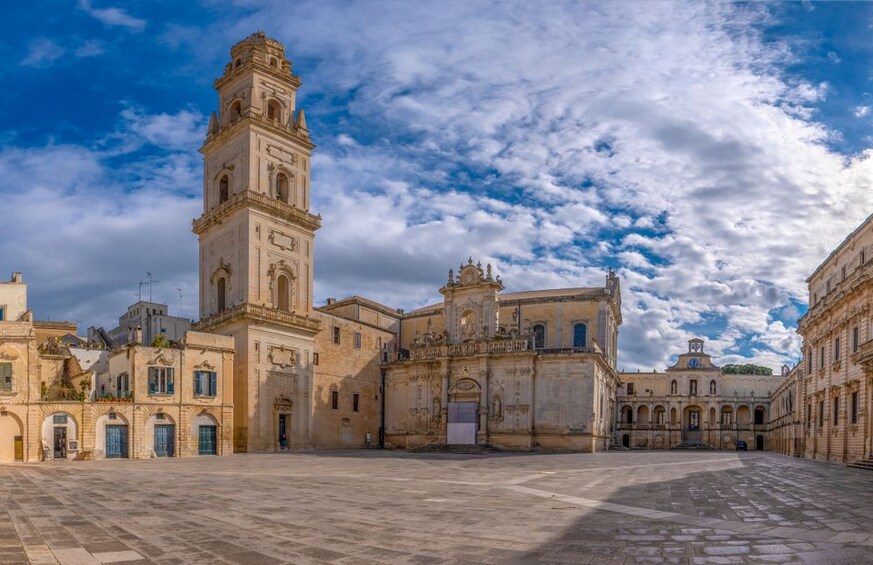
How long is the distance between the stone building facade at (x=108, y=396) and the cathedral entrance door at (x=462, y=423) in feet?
58.4

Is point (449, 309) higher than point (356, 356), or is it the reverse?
point (449, 309)

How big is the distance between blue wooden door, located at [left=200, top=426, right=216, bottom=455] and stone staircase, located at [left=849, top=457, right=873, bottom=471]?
35513 millimetres

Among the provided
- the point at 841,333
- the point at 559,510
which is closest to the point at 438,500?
the point at 559,510

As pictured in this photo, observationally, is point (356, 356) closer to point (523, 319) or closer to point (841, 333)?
point (523, 319)

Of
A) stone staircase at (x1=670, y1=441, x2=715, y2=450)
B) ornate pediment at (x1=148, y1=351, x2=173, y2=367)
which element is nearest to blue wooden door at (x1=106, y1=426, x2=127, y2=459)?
ornate pediment at (x1=148, y1=351, x2=173, y2=367)

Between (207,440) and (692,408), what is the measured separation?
7081 cm

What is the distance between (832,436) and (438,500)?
3333 centimetres

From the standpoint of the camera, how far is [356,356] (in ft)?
194

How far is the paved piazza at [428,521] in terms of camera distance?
10062mm

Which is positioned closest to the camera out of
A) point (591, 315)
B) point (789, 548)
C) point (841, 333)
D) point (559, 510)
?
point (789, 548)

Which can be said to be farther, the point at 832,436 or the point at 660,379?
the point at 660,379

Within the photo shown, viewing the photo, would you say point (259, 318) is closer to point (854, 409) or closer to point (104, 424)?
point (104, 424)

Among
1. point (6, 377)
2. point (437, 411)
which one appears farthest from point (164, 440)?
point (437, 411)

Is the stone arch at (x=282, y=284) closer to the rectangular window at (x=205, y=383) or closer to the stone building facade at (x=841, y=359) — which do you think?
the rectangular window at (x=205, y=383)
